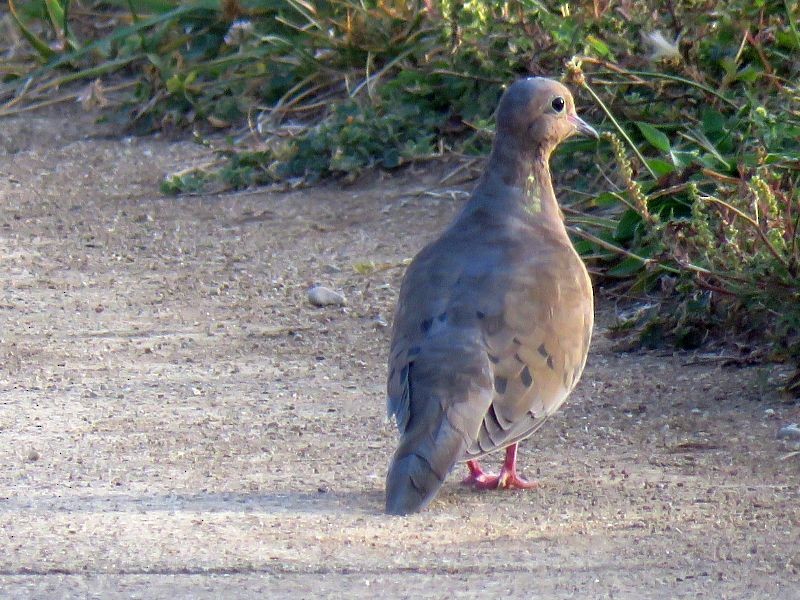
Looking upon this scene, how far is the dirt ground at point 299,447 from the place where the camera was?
347 centimetres

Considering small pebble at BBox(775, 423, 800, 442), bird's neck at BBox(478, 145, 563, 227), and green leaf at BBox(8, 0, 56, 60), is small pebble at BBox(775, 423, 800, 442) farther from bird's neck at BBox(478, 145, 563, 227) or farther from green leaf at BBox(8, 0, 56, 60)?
green leaf at BBox(8, 0, 56, 60)

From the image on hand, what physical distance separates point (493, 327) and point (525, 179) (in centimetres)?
85

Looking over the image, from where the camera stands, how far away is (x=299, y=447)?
4582 millimetres

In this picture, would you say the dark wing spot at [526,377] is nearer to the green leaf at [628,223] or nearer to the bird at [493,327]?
the bird at [493,327]

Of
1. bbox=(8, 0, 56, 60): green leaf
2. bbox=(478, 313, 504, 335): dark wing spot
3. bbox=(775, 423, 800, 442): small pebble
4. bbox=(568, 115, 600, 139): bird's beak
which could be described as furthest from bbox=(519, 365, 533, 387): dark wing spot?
bbox=(8, 0, 56, 60): green leaf

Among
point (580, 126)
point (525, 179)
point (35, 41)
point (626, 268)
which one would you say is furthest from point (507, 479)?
point (35, 41)

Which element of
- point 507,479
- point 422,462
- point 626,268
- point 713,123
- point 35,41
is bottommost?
point 35,41

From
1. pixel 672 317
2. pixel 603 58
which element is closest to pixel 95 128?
pixel 603 58

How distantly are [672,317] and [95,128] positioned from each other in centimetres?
532

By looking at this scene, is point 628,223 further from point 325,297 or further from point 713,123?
point 325,297

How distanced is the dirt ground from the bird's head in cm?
87

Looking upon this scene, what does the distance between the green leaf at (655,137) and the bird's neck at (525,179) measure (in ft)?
3.84

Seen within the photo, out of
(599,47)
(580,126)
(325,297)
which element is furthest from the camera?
(599,47)

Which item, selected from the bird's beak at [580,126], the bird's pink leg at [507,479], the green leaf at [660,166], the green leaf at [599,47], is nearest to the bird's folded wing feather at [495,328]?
the bird's pink leg at [507,479]
